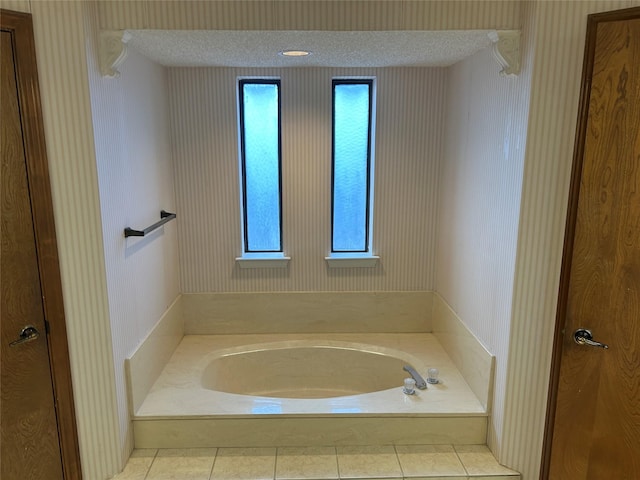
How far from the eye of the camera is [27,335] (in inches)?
65.4

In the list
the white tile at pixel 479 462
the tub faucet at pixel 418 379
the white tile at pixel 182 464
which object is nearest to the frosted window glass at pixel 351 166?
the tub faucet at pixel 418 379

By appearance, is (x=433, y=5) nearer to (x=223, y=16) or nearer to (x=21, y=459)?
(x=223, y=16)

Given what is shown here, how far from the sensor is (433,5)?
1733 millimetres

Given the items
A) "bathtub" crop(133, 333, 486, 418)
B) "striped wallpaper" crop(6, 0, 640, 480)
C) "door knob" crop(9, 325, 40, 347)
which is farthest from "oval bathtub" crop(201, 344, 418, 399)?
"door knob" crop(9, 325, 40, 347)

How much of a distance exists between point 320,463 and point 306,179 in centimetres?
156

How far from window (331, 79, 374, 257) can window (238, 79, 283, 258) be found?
358 mm

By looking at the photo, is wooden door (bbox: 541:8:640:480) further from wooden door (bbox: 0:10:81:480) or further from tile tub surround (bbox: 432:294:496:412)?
wooden door (bbox: 0:10:81:480)

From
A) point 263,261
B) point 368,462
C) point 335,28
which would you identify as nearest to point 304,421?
point 368,462

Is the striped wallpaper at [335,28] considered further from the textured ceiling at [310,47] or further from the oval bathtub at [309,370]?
the oval bathtub at [309,370]

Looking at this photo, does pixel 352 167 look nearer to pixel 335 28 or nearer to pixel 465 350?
pixel 335 28

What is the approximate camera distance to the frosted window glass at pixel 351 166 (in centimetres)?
273

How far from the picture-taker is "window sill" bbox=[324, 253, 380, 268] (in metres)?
2.82

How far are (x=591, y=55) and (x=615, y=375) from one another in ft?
3.85

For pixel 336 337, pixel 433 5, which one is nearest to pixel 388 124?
pixel 433 5
